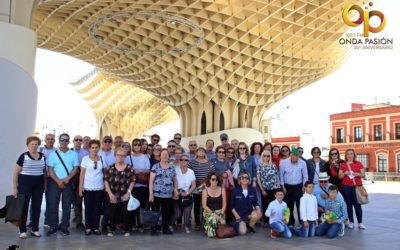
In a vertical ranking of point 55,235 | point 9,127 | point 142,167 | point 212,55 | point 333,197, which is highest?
point 212,55

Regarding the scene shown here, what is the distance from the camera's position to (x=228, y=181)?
793 cm

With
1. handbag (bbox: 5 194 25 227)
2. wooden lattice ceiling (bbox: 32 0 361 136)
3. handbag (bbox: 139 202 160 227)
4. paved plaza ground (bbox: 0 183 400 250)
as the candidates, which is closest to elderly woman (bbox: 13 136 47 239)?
handbag (bbox: 5 194 25 227)

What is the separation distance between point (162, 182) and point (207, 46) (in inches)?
661

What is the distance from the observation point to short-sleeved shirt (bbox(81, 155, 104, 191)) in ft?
22.5

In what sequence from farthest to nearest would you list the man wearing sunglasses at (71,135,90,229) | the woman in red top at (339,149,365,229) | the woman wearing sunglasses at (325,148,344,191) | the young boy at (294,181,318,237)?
the woman wearing sunglasses at (325,148,344,191), the woman in red top at (339,149,365,229), the man wearing sunglasses at (71,135,90,229), the young boy at (294,181,318,237)

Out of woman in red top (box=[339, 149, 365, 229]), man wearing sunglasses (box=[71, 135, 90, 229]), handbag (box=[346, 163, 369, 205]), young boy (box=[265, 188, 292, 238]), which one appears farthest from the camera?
woman in red top (box=[339, 149, 365, 229])

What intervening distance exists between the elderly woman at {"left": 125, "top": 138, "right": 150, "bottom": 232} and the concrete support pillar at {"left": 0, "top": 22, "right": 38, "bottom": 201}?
379 centimetres

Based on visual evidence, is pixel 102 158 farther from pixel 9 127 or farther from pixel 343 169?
pixel 343 169

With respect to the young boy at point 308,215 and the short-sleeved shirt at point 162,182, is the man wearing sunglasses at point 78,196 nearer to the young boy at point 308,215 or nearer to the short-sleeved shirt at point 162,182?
the short-sleeved shirt at point 162,182

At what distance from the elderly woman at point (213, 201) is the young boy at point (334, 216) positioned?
1.93 meters

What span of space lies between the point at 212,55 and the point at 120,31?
593cm

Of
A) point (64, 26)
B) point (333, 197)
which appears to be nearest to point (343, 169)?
point (333, 197)

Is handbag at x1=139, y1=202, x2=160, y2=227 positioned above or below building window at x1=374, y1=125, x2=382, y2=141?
below

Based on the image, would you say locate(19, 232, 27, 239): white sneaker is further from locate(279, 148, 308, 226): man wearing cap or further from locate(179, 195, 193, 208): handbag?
locate(279, 148, 308, 226): man wearing cap
